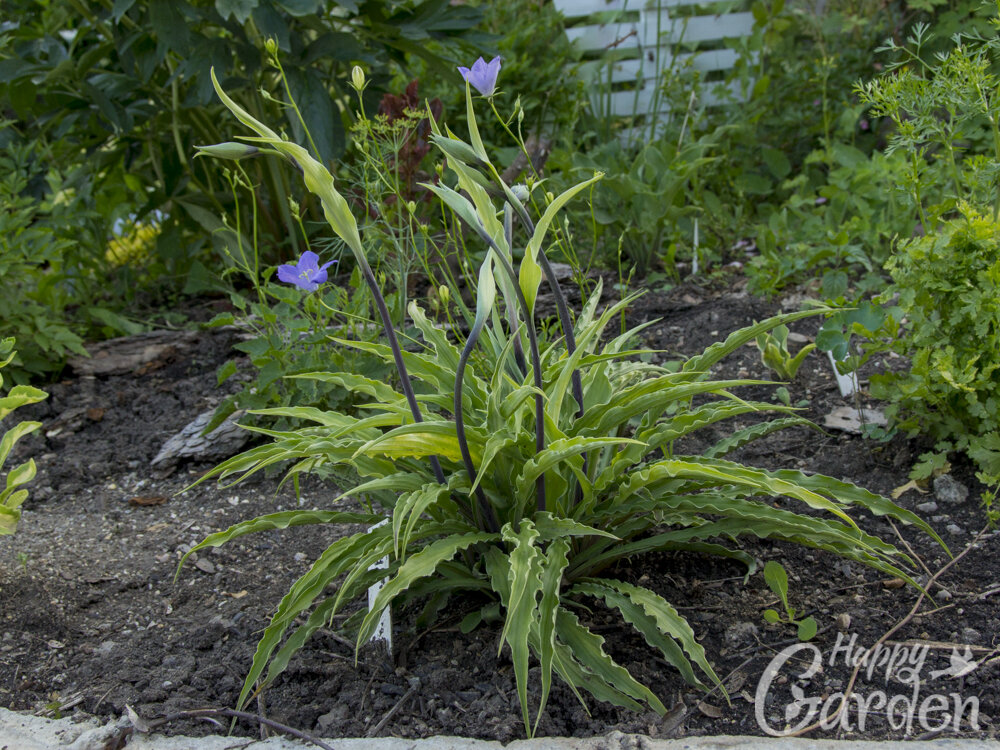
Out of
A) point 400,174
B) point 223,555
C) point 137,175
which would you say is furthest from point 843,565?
point 137,175

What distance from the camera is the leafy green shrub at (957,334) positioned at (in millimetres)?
1918

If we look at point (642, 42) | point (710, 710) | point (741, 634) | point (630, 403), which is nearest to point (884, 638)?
point (741, 634)

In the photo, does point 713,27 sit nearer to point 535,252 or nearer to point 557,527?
point 535,252

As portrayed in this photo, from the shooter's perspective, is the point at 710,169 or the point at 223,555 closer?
the point at 223,555

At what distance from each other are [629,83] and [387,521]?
3916 mm

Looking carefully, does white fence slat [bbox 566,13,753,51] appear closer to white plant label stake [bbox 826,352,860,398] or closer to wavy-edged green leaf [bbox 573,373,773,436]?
white plant label stake [bbox 826,352,860,398]

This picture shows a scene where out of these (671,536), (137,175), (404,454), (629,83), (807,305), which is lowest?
(671,536)

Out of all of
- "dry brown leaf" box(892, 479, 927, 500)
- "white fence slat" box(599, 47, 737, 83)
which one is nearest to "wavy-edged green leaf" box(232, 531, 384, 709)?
"dry brown leaf" box(892, 479, 927, 500)

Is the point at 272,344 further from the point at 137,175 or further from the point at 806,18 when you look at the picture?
the point at 806,18

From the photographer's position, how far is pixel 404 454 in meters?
1.55

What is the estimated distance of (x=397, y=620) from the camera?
1803 mm

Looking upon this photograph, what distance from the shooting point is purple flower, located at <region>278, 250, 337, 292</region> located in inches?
73.4

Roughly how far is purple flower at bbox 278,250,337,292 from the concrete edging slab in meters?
0.92

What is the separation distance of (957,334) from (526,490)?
1.17 metres
